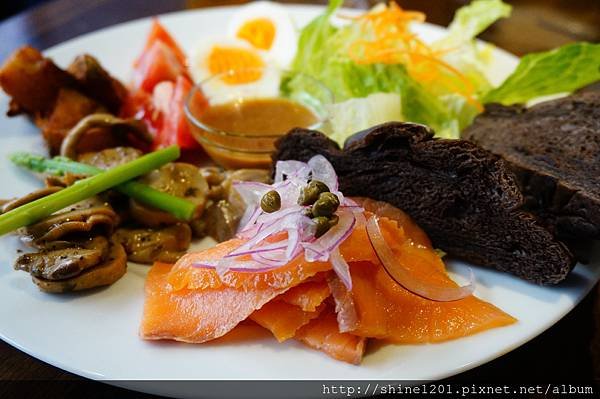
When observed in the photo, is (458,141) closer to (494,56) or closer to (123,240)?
(123,240)

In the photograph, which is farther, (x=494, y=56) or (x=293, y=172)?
(x=494, y=56)

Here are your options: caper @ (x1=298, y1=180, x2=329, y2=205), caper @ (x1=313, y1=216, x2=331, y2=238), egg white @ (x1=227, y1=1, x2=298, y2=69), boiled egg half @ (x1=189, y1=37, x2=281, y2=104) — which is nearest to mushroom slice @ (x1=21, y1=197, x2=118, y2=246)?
caper @ (x1=298, y1=180, x2=329, y2=205)

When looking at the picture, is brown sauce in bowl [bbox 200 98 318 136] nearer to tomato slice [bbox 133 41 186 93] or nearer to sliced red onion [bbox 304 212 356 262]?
tomato slice [bbox 133 41 186 93]

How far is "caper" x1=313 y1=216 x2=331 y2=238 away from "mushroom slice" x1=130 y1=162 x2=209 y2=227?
1061mm

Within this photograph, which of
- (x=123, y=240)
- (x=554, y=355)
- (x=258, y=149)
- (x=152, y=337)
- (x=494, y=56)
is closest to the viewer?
(x=152, y=337)

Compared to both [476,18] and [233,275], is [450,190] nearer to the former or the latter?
[233,275]

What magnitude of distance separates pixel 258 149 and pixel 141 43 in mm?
2169

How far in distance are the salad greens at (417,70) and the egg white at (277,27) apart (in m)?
0.25

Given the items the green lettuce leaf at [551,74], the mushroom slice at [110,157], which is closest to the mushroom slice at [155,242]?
the mushroom slice at [110,157]

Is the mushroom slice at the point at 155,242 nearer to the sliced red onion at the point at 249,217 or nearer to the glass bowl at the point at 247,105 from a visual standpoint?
the sliced red onion at the point at 249,217

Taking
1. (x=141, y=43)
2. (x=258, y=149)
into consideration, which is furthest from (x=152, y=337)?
(x=141, y=43)

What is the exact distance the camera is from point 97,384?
8.26 ft

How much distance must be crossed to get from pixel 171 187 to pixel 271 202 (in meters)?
0.94

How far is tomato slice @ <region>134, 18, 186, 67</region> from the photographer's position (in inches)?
195
